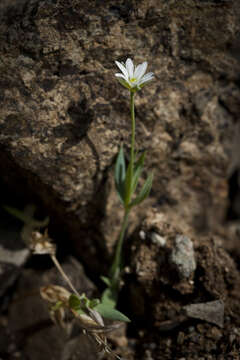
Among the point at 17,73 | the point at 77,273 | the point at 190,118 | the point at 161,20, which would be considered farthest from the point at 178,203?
the point at 17,73

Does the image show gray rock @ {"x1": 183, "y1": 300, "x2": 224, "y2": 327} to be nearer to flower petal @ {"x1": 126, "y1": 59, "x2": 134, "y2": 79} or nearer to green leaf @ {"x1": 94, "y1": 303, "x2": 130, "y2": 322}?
green leaf @ {"x1": 94, "y1": 303, "x2": 130, "y2": 322}

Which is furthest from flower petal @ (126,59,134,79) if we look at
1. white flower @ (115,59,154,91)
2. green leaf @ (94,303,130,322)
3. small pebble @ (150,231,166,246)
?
green leaf @ (94,303,130,322)

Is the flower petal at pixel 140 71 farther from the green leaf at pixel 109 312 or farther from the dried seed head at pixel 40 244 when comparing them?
the green leaf at pixel 109 312

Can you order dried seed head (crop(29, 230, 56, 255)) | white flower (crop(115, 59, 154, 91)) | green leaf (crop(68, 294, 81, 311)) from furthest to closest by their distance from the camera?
dried seed head (crop(29, 230, 56, 255)) → green leaf (crop(68, 294, 81, 311)) → white flower (crop(115, 59, 154, 91))

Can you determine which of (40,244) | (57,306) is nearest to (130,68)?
(40,244)

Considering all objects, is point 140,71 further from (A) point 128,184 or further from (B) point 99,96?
(A) point 128,184

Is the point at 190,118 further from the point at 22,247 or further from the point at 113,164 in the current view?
the point at 22,247
